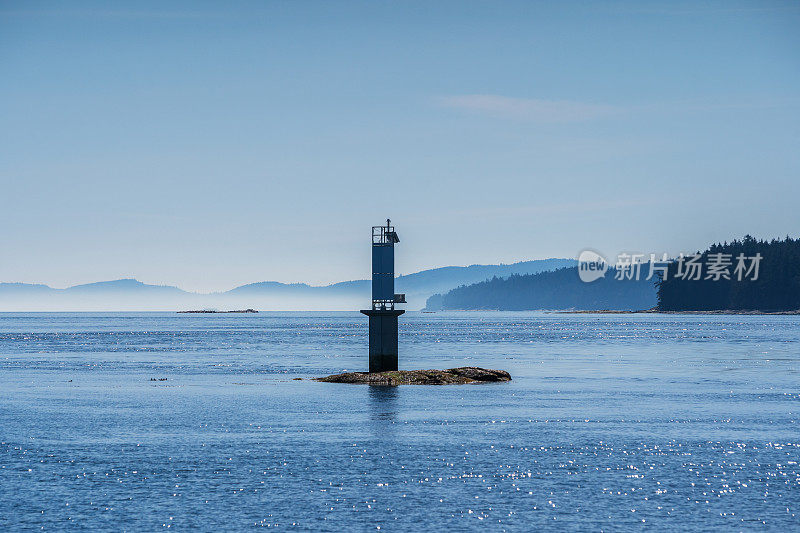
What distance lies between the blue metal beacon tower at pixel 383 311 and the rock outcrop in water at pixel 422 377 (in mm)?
906

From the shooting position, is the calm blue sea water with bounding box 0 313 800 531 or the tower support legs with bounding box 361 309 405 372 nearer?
the calm blue sea water with bounding box 0 313 800 531

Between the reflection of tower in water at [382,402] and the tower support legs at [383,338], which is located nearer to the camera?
the reflection of tower in water at [382,402]

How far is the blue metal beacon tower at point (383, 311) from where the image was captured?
6378 centimetres

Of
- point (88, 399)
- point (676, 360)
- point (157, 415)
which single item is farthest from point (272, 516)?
point (676, 360)

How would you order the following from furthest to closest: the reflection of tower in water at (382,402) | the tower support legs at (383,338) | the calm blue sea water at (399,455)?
the tower support legs at (383,338) < the reflection of tower in water at (382,402) < the calm blue sea water at (399,455)

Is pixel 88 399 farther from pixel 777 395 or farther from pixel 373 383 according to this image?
pixel 777 395

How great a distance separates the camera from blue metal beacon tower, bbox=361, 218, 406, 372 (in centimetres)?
6378

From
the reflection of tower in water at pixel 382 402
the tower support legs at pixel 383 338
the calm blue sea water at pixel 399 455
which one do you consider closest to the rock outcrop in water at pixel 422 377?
the tower support legs at pixel 383 338

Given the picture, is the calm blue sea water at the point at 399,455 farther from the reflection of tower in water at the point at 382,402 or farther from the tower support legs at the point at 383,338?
the tower support legs at the point at 383,338

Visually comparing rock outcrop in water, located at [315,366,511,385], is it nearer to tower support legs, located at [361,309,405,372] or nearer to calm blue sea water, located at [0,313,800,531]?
tower support legs, located at [361,309,405,372]

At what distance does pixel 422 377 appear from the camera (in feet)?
212

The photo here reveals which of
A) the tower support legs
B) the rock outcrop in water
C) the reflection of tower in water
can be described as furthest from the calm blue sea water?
the tower support legs

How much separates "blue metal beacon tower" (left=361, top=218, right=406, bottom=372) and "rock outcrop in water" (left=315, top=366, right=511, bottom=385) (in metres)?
0.91

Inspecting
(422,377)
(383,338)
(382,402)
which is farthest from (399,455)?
(422,377)
